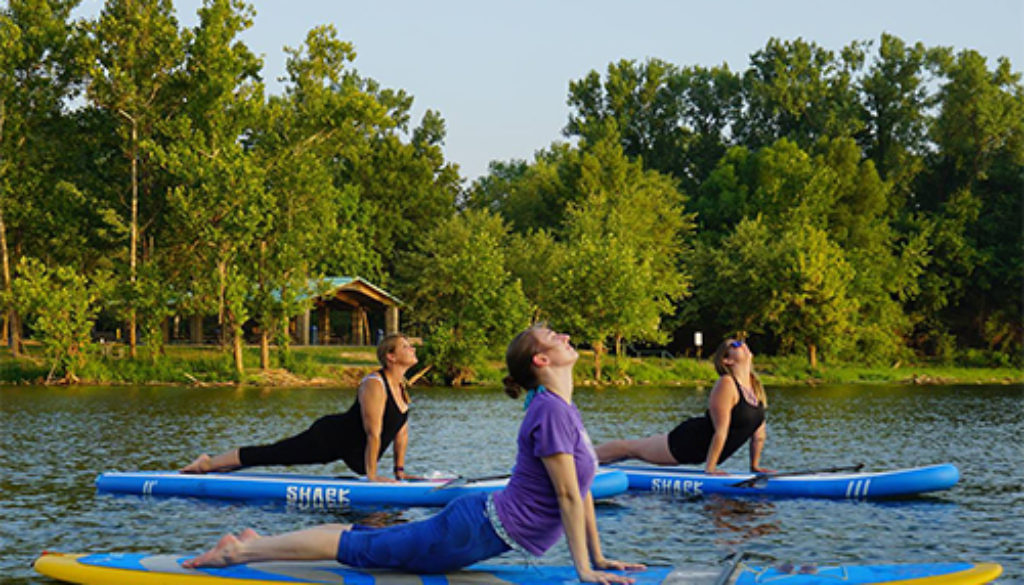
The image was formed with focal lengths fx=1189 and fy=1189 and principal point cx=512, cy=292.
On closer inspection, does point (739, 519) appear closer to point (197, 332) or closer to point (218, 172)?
point (218, 172)

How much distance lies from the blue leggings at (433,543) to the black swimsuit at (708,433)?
695cm

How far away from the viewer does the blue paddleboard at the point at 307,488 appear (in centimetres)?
1355

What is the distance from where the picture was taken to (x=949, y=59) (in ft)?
280

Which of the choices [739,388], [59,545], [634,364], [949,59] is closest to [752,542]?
[739,388]

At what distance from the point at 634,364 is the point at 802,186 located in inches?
897

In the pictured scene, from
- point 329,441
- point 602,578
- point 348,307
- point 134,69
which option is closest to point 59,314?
point 134,69

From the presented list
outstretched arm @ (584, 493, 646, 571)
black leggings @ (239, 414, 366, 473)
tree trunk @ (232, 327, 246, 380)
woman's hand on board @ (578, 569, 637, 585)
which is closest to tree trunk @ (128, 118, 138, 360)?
tree trunk @ (232, 327, 246, 380)

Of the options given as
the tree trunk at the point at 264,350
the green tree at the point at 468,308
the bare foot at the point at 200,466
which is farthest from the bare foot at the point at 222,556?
the tree trunk at the point at 264,350

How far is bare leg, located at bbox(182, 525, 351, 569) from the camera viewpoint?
26.3 ft

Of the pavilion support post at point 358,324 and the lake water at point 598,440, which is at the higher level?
the pavilion support post at point 358,324

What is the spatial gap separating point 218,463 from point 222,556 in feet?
20.4

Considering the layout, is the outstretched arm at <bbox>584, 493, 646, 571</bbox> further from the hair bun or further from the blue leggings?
the hair bun

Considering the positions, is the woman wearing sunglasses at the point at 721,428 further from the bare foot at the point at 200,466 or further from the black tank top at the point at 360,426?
the bare foot at the point at 200,466

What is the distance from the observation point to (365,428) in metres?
13.4
